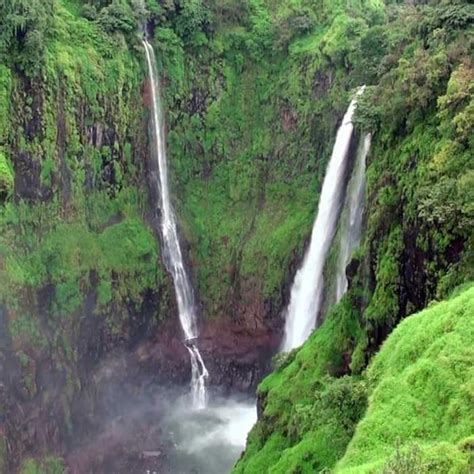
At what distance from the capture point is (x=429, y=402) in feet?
29.3

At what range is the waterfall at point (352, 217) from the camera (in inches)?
904

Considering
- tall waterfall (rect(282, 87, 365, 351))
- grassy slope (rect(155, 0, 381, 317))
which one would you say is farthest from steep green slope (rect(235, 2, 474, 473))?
grassy slope (rect(155, 0, 381, 317))

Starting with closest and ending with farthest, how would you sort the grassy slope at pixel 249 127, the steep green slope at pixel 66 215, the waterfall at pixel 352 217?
1. the waterfall at pixel 352 217
2. the steep green slope at pixel 66 215
3. the grassy slope at pixel 249 127

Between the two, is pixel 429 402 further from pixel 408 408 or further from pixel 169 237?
pixel 169 237

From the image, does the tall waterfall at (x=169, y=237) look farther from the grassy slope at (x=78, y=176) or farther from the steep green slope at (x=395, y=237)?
the steep green slope at (x=395, y=237)

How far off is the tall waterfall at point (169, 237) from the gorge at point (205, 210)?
0.32ft

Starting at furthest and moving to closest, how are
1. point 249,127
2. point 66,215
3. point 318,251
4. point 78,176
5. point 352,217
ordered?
point 249,127 → point 78,176 → point 66,215 → point 318,251 → point 352,217

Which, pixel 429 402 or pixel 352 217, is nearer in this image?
pixel 429 402

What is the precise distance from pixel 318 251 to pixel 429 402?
18.7m

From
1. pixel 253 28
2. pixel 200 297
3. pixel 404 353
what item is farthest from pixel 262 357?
pixel 404 353

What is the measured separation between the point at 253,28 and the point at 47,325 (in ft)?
56.4

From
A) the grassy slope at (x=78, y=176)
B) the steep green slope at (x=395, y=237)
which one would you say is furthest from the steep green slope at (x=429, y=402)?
the grassy slope at (x=78, y=176)

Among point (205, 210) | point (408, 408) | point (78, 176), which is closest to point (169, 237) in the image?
point (205, 210)

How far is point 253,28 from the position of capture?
33.0 m
